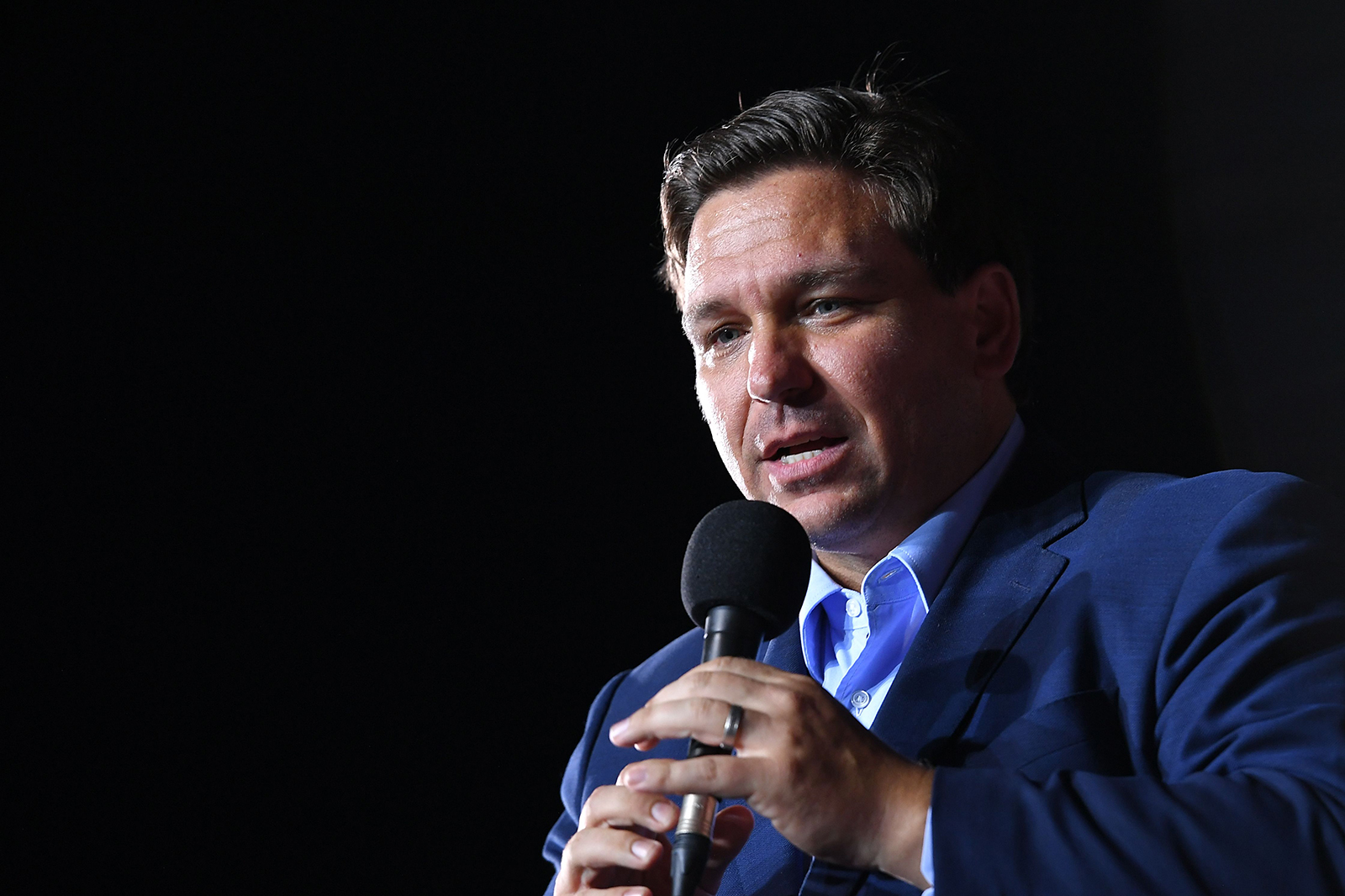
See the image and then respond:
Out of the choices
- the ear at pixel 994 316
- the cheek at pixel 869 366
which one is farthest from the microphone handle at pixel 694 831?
the ear at pixel 994 316

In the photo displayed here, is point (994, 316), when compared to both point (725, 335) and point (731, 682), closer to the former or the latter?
point (725, 335)

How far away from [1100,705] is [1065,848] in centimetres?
38

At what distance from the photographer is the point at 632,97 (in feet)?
10.7

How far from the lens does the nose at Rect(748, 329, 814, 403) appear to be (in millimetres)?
1950

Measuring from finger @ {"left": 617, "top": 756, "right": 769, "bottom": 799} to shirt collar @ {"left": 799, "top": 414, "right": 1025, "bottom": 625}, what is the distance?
2.15 ft

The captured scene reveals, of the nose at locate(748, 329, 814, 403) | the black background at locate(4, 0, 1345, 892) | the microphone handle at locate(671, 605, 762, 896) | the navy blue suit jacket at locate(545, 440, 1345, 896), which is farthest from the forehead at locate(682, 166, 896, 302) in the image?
the black background at locate(4, 0, 1345, 892)

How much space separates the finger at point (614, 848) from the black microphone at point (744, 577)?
3.8 inches

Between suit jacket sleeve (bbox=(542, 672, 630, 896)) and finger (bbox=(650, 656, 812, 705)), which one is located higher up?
finger (bbox=(650, 656, 812, 705))

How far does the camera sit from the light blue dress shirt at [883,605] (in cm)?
191

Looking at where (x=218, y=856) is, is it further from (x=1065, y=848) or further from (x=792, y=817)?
(x=1065, y=848)

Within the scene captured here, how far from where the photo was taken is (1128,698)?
1.54m

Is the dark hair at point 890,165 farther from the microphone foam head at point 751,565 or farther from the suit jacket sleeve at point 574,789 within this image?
the suit jacket sleeve at point 574,789

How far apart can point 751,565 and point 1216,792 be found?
2.04 ft

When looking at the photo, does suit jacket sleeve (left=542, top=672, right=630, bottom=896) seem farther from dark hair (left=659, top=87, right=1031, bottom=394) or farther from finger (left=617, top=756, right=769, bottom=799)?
dark hair (left=659, top=87, right=1031, bottom=394)
